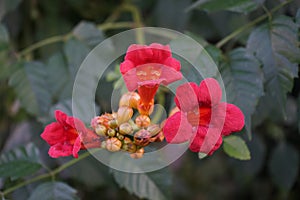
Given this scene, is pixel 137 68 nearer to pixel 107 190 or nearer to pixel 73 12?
pixel 73 12

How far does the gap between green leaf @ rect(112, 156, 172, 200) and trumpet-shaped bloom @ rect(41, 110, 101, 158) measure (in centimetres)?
31

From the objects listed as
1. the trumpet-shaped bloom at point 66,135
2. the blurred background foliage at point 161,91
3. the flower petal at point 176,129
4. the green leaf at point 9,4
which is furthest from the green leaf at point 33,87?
the flower petal at point 176,129

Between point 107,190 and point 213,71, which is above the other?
point 213,71

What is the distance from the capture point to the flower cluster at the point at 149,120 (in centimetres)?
87

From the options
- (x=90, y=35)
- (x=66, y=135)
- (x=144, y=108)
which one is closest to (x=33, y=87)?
(x=90, y=35)

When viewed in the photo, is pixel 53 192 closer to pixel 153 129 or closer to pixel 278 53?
pixel 153 129

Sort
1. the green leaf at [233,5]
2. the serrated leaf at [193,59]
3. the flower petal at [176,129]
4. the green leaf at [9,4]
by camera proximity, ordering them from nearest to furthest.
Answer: the flower petal at [176,129] → the serrated leaf at [193,59] → the green leaf at [233,5] → the green leaf at [9,4]

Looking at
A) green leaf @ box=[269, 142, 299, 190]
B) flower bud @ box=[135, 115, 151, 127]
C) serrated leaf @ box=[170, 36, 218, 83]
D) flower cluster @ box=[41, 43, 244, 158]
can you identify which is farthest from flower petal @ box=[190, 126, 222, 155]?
green leaf @ box=[269, 142, 299, 190]

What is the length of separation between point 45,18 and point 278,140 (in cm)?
116

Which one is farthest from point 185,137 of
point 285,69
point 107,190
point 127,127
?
point 107,190

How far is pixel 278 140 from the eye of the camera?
194 centimetres

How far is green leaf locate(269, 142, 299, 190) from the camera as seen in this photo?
1.75 m

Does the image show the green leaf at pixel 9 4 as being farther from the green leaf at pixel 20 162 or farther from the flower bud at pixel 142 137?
the flower bud at pixel 142 137

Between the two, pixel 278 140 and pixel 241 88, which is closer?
pixel 241 88
